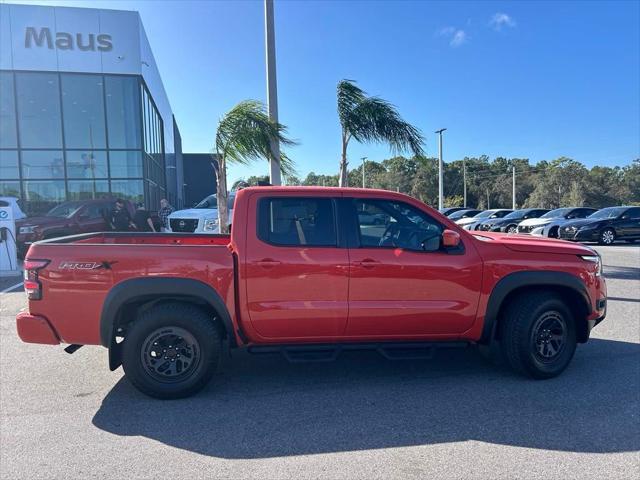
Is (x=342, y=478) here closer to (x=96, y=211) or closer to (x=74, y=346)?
(x=74, y=346)

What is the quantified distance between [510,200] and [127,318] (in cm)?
6771

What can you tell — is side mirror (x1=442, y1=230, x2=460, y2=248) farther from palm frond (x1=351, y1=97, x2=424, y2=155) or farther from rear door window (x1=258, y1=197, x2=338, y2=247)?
palm frond (x1=351, y1=97, x2=424, y2=155)

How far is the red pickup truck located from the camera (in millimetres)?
3578

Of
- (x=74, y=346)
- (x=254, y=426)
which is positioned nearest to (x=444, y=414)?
(x=254, y=426)

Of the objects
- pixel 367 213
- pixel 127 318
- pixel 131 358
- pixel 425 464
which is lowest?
pixel 425 464

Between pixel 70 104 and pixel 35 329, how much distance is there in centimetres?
1676

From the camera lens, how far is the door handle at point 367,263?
3.76 m

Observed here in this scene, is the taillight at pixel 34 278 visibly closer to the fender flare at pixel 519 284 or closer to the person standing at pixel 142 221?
the fender flare at pixel 519 284

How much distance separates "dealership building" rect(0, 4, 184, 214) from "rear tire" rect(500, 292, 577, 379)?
1728cm

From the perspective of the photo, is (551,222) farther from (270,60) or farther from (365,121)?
(270,60)

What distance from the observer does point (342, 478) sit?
2680 mm

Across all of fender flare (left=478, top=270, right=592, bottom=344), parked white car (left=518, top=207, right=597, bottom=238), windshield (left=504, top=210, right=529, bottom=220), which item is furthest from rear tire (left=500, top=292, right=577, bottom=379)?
windshield (left=504, top=210, right=529, bottom=220)

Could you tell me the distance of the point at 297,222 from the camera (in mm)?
3875

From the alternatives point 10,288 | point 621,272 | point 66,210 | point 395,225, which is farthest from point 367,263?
point 66,210
